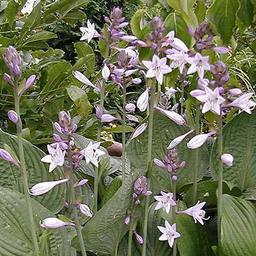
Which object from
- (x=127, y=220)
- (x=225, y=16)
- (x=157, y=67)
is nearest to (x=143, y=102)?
(x=157, y=67)

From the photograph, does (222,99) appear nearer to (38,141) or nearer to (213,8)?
(213,8)

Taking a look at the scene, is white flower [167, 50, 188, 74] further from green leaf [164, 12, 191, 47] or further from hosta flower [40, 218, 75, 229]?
hosta flower [40, 218, 75, 229]

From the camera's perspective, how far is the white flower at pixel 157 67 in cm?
77

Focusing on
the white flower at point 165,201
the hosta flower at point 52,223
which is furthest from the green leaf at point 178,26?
the hosta flower at point 52,223

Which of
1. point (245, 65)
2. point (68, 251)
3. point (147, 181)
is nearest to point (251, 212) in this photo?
point (147, 181)

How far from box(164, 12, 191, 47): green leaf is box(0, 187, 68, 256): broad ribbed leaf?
0.34 metres

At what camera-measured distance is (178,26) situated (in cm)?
90

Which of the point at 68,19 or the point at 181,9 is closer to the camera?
the point at 181,9

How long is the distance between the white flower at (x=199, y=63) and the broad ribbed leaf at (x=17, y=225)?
1.01 ft

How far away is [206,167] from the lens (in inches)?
39.1

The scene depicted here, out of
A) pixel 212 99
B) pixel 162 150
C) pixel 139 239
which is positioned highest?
pixel 212 99

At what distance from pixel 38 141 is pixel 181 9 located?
0.44 m

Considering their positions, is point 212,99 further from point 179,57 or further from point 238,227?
point 238,227

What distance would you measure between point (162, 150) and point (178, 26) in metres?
0.22
